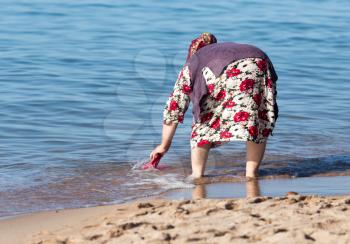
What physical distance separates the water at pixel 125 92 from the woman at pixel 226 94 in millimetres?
483

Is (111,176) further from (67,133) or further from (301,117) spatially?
(301,117)

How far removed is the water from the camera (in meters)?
7.79

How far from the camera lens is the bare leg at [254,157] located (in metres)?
7.43

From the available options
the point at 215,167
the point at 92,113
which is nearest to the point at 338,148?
the point at 215,167

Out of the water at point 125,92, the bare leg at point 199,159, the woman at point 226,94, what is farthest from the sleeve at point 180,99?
the water at point 125,92

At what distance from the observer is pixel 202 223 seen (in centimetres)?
524

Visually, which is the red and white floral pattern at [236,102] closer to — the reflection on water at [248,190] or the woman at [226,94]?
the woman at [226,94]

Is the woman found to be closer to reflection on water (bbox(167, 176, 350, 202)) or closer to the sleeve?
the sleeve

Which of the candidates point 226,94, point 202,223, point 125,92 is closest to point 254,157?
point 226,94

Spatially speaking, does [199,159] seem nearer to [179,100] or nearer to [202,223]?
[179,100]

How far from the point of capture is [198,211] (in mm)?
5504

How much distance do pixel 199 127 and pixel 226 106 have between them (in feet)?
0.84

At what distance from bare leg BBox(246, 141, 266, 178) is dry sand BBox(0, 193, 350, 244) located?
4.52ft

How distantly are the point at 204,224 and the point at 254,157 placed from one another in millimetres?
2337
